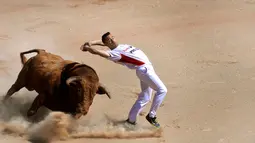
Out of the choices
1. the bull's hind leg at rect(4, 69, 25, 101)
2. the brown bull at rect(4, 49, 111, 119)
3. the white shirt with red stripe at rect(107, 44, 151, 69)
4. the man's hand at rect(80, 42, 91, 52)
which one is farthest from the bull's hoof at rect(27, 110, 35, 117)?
the white shirt with red stripe at rect(107, 44, 151, 69)

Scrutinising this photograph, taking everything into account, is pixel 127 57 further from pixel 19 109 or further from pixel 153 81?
pixel 19 109

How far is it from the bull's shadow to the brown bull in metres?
0.36

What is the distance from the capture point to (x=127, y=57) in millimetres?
8617

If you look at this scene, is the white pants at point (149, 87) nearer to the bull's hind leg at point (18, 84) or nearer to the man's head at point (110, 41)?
the man's head at point (110, 41)

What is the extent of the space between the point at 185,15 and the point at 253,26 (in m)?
2.07

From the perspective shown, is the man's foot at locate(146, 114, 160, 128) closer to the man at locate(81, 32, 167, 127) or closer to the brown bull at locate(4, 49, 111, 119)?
the man at locate(81, 32, 167, 127)

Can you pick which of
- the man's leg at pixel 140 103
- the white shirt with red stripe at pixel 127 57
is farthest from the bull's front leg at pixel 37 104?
the man's leg at pixel 140 103

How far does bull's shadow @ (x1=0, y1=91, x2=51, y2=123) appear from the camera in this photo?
9023 millimetres

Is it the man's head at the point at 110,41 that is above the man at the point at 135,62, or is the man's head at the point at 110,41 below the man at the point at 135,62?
above

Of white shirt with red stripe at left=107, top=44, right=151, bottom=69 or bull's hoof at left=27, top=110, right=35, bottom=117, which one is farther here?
bull's hoof at left=27, top=110, right=35, bottom=117

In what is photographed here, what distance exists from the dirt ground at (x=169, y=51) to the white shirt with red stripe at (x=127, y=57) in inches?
50.8

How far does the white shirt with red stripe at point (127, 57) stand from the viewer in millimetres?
8547

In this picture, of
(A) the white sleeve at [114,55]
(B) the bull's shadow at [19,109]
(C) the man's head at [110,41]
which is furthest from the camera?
(B) the bull's shadow at [19,109]

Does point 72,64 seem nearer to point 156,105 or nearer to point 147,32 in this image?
point 156,105
